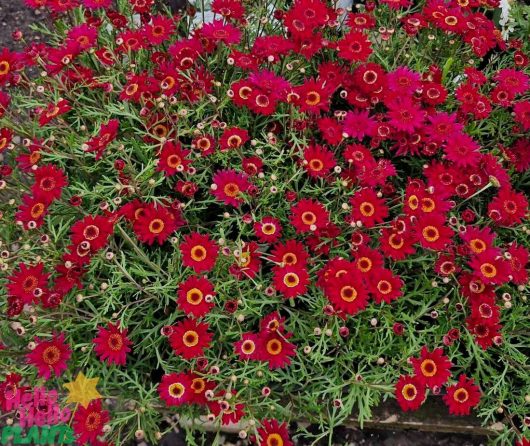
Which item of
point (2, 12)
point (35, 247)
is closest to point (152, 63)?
point (35, 247)

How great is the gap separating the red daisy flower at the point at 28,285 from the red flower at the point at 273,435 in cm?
100

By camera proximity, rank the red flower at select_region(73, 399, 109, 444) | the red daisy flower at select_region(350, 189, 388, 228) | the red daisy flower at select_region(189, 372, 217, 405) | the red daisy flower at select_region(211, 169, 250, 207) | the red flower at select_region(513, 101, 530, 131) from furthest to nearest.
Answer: the red flower at select_region(513, 101, 530, 131) < the red daisy flower at select_region(211, 169, 250, 207) < the red daisy flower at select_region(350, 189, 388, 228) < the red daisy flower at select_region(189, 372, 217, 405) < the red flower at select_region(73, 399, 109, 444)

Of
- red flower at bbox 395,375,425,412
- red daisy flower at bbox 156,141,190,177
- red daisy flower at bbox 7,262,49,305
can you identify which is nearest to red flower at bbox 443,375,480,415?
red flower at bbox 395,375,425,412

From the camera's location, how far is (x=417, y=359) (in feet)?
7.19

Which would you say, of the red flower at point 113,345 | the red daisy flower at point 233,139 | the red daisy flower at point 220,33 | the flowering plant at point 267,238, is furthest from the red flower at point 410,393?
the red daisy flower at point 220,33

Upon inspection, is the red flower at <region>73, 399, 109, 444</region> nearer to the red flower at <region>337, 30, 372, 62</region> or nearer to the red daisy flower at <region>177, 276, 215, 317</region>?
the red daisy flower at <region>177, 276, 215, 317</region>

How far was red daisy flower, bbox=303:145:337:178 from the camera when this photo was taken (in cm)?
243

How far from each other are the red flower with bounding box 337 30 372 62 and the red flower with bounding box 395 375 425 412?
1454 millimetres

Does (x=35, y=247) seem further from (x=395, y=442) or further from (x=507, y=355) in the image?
(x=507, y=355)

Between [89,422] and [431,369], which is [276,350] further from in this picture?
[89,422]

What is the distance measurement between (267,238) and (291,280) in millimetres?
216

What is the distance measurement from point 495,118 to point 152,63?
1.78 m

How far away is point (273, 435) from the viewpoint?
82.0 inches

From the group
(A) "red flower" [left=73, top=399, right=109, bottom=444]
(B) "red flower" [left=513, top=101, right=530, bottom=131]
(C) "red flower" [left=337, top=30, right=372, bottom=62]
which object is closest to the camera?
(A) "red flower" [left=73, top=399, right=109, bottom=444]
